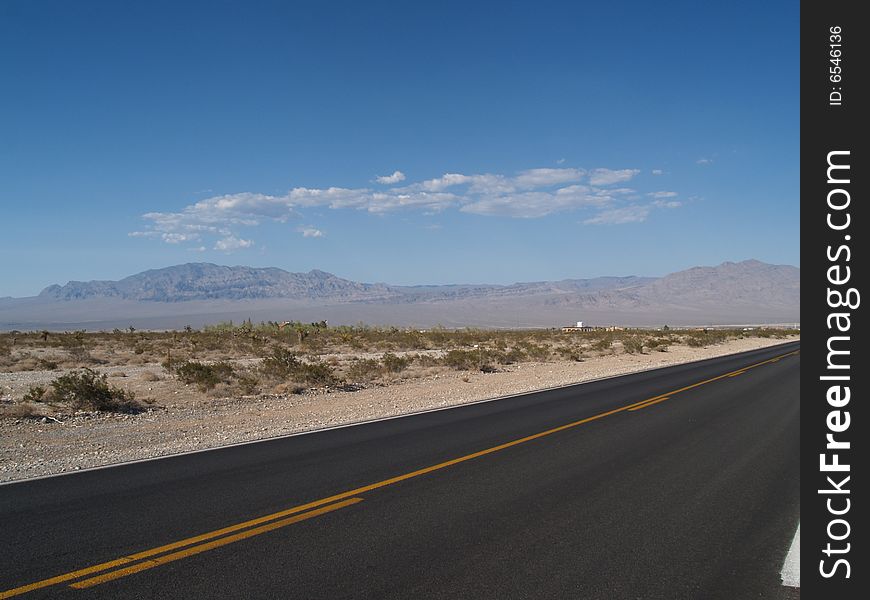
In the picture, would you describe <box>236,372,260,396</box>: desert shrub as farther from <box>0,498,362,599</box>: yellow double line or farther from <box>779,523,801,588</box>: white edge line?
<box>779,523,801,588</box>: white edge line

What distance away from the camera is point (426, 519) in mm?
6984

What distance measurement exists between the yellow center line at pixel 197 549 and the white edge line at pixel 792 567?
4.32 m

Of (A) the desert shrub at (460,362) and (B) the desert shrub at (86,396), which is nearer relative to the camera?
(B) the desert shrub at (86,396)

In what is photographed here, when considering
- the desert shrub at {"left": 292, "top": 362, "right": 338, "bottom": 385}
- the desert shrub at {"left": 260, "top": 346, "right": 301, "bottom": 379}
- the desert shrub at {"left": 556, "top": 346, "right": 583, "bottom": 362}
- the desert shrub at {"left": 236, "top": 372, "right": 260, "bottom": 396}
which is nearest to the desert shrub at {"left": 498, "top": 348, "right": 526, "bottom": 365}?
the desert shrub at {"left": 556, "top": 346, "right": 583, "bottom": 362}

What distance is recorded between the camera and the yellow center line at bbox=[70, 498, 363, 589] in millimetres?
5465

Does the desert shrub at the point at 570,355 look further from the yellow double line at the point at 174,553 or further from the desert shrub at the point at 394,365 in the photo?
the yellow double line at the point at 174,553

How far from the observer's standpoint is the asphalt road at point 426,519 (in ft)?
17.7

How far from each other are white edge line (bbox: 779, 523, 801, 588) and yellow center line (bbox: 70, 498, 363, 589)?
432cm

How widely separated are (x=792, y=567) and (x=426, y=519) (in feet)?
11.0

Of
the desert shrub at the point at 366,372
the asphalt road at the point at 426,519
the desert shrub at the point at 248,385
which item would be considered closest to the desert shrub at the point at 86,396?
the desert shrub at the point at 248,385

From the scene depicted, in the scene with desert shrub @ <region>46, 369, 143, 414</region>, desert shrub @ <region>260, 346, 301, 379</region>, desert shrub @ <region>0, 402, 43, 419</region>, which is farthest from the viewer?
desert shrub @ <region>260, 346, 301, 379</region>

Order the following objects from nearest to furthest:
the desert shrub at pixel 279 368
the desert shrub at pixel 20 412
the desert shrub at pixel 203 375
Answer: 1. the desert shrub at pixel 20 412
2. the desert shrub at pixel 203 375
3. the desert shrub at pixel 279 368

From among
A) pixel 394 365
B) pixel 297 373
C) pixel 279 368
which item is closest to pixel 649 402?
pixel 297 373

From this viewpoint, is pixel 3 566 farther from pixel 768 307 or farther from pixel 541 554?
pixel 768 307
